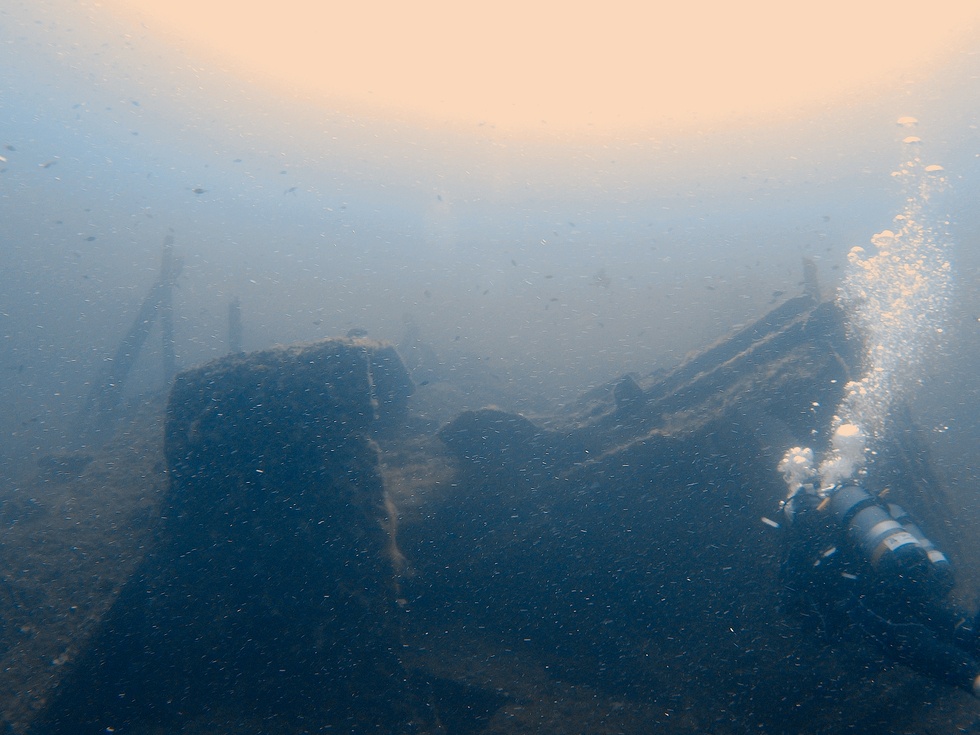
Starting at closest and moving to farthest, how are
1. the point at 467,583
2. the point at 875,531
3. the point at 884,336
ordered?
the point at 875,531, the point at 467,583, the point at 884,336

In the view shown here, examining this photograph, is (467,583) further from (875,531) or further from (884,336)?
(884,336)

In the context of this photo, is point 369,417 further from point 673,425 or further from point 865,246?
point 865,246

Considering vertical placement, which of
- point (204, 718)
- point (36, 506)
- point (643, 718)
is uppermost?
point (36, 506)

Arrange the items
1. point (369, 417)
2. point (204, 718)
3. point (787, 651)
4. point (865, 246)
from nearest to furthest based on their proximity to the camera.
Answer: point (204, 718) → point (787, 651) → point (369, 417) → point (865, 246)

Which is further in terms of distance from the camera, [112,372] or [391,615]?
[112,372]

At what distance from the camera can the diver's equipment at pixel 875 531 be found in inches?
214

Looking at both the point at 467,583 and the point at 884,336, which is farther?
the point at 884,336

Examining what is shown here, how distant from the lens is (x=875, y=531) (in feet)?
18.9

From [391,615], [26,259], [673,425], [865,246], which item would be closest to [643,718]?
[391,615]

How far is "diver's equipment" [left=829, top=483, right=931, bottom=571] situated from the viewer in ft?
17.8

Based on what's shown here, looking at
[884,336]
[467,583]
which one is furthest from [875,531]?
[884,336]

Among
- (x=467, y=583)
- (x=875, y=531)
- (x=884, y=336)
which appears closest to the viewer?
(x=875, y=531)

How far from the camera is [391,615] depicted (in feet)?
20.7

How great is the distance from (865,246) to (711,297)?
71.4 metres
